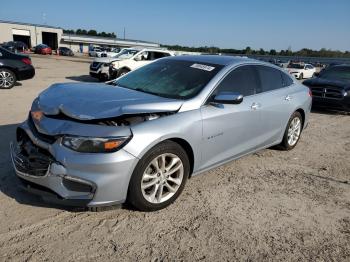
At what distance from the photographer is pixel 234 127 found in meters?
4.43

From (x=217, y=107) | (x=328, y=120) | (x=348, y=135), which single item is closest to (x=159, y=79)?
(x=217, y=107)

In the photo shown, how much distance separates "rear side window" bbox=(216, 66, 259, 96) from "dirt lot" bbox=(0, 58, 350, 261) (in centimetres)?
119

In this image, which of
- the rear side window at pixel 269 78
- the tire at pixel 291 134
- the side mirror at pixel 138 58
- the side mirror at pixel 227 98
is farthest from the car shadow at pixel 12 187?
the side mirror at pixel 138 58

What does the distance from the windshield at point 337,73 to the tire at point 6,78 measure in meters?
10.4

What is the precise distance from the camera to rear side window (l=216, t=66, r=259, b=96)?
4441mm

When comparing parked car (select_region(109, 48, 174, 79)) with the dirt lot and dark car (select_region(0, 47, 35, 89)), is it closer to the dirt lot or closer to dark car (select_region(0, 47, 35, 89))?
dark car (select_region(0, 47, 35, 89))

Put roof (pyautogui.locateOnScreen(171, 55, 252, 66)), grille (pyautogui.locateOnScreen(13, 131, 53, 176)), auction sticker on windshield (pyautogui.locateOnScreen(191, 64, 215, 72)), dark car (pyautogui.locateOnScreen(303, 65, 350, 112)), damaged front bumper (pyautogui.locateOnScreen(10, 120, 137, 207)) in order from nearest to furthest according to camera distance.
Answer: damaged front bumper (pyautogui.locateOnScreen(10, 120, 137, 207))
grille (pyautogui.locateOnScreen(13, 131, 53, 176))
auction sticker on windshield (pyautogui.locateOnScreen(191, 64, 215, 72))
roof (pyautogui.locateOnScreen(171, 55, 252, 66))
dark car (pyautogui.locateOnScreen(303, 65, 350, 112))

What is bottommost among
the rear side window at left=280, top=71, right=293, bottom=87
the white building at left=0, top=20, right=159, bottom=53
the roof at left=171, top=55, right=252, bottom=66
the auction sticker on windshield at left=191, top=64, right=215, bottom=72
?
the white building at left=0, top=20, right=159, bottom=53

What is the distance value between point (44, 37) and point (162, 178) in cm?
8325

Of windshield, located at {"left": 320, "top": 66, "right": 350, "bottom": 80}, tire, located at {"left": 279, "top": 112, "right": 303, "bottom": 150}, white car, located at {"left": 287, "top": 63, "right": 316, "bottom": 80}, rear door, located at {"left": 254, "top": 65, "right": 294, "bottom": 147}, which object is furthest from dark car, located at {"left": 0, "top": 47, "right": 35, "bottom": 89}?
white car, located at {"left": 287, "top": 63, "right": 316, "bottom": 80}

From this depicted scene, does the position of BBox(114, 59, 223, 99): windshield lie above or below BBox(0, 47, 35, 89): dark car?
above

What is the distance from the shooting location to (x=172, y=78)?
15.0 feet

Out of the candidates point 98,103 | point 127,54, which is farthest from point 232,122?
point 127,54

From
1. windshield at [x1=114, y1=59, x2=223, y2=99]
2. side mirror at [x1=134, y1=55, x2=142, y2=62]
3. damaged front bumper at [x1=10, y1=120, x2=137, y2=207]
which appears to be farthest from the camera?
side mirror at [x1=134, y1=55, x2=142, y2=62]
